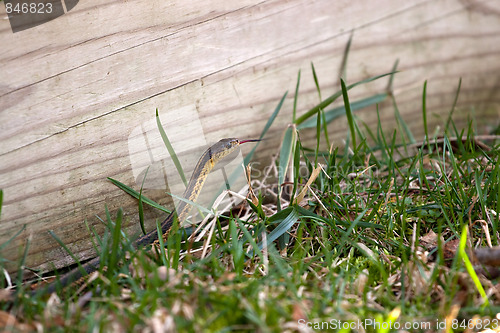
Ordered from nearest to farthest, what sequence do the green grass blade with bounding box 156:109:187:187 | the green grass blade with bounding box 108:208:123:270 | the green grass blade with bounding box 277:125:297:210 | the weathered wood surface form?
the green grass blade with bounding box 108:208:123:270 → the weathered wood surface → the green grass blade with bounding box 156:109:187:187 → the green grass blade with bounding box 277:125:297:210

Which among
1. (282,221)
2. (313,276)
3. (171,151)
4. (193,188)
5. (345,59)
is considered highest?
(345,59)

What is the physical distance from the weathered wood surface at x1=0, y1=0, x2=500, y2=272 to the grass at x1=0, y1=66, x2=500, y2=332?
199mm

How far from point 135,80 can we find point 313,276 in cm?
109

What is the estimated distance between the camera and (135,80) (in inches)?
76.4

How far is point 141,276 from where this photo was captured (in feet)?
5.09

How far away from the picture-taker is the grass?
4.24ft

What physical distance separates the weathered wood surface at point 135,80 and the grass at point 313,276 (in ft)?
0.65

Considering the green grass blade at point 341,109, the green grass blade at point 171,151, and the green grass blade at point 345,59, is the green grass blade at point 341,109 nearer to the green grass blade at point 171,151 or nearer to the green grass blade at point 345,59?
the green grass blade at point 345,59

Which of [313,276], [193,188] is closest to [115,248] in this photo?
[193,188]

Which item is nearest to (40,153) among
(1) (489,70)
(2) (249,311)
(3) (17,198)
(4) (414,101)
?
(3) (17,198)

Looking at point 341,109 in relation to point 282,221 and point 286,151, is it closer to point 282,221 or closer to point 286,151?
point 286,151

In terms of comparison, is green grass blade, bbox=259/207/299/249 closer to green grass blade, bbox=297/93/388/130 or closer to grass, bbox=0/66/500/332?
grass, bbox=0/66/500/332

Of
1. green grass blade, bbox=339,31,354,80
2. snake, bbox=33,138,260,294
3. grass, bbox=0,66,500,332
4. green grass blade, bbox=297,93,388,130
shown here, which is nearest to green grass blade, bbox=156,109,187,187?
snake, bbox=33,138,260,294

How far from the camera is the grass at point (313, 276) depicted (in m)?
1.29
